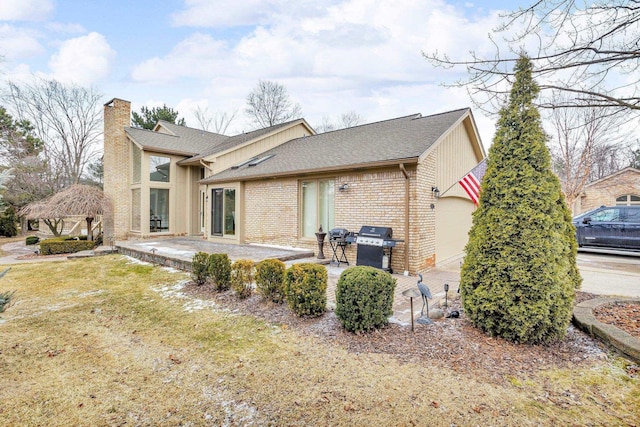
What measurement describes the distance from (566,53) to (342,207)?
18.4ft

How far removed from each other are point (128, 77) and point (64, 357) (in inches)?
791

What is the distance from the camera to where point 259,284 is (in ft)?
17.3

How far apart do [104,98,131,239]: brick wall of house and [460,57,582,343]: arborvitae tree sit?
14.1m

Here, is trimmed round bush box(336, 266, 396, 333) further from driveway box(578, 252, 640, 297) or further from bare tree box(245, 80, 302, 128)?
bare tree box(245, 80, 302, 128)

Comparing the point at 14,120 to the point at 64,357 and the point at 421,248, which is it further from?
the point at 421,248

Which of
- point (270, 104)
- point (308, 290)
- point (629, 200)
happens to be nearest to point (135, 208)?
point (308, 290)

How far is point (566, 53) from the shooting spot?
3.76 metres

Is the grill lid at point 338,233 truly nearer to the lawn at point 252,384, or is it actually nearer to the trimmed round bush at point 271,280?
the trimmed round bush at point 271,280

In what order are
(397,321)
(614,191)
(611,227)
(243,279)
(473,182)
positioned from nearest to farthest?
(397,321) → (243,279) → (473,182) → (611,227) → (614,191)

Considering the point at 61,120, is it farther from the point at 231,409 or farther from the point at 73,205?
the point at 231,409

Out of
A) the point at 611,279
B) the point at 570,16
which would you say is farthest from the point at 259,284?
the point at 611,279

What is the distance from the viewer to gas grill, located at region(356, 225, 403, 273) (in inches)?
283

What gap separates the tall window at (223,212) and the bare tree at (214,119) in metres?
19.9

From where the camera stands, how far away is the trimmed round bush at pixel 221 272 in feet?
19.6
